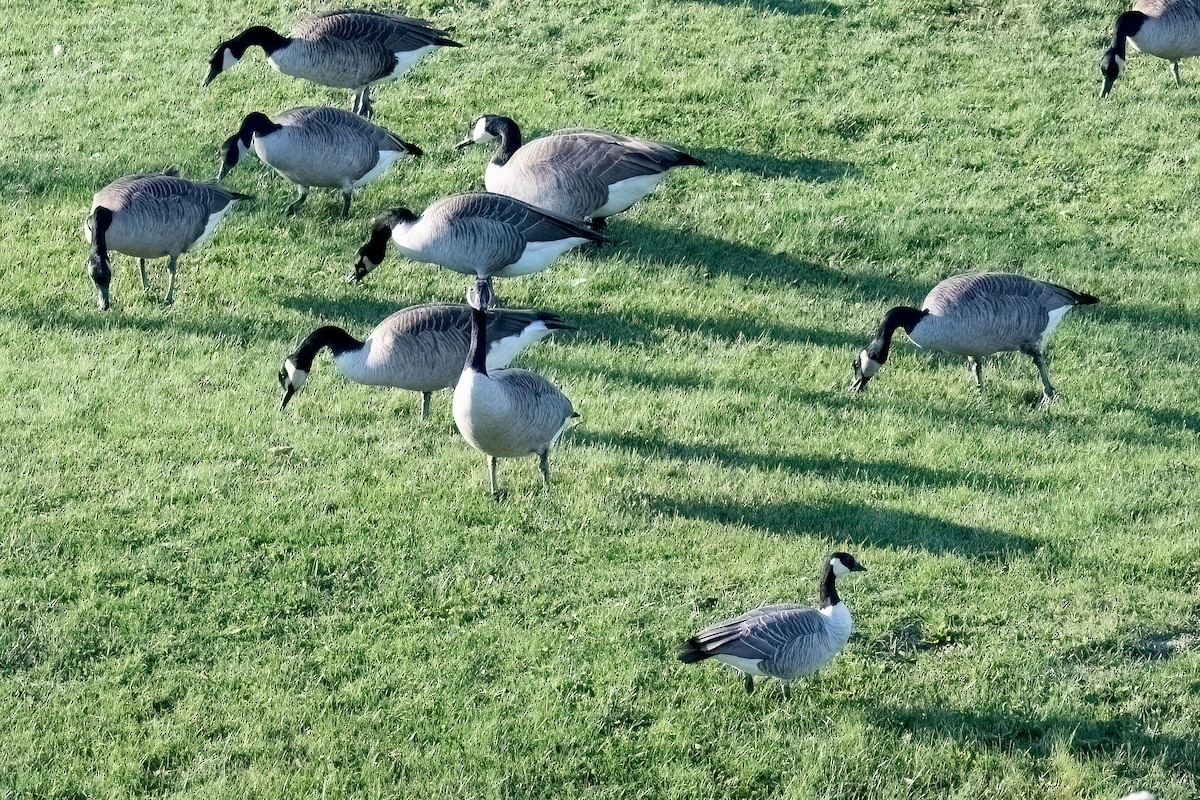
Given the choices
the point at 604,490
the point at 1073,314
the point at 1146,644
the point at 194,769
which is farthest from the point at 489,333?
the point at 1073,314

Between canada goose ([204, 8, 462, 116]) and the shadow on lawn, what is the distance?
7.58 m

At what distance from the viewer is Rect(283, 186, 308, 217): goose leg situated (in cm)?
1357

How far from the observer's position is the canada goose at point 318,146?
12.7 meters

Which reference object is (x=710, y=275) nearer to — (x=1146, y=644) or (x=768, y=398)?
(x=768, y=398)

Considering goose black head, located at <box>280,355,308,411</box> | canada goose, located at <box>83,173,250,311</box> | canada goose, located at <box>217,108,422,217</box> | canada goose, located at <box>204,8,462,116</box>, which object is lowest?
goose black head, located at <box>280,355,308,411</box>

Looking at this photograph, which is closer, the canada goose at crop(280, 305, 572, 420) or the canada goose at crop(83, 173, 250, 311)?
the canada goose at crop(280, 305, 572, 420)

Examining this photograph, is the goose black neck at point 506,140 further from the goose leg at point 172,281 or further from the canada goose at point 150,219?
the goose leg at point 172,281

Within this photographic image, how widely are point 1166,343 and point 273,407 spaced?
7.63 m

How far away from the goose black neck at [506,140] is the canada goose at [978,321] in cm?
437

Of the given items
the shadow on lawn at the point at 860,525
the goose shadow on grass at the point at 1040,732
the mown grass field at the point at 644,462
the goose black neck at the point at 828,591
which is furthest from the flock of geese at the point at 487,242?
the shadow on lawn at the point at 860,525

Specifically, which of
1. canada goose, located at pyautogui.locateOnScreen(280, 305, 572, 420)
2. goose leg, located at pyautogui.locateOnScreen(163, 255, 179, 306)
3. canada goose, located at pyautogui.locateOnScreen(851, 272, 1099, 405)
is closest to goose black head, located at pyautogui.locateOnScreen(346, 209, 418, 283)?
goose leg, located at pyautogui.locateOnScreen(163, 255, 179, 306)

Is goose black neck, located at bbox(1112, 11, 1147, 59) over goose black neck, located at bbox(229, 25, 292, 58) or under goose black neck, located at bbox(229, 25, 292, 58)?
over

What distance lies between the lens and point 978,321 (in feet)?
34.8

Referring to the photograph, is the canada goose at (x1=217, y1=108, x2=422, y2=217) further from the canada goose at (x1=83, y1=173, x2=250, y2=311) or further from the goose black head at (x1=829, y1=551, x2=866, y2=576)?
the goose black head at (x1=829, y1=551, x2=866, y2=576)
